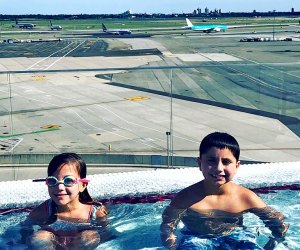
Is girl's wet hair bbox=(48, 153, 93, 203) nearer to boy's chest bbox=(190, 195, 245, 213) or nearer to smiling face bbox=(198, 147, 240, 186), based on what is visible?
smiling face bbox=(198, 147, 240, 186)

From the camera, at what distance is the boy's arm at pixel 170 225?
451cm

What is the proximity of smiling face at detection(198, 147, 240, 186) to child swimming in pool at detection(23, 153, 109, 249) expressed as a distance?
3.19 feet

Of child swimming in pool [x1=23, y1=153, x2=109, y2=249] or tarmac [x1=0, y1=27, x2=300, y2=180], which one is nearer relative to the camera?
child swimming in pool [x1=23, y1=153, x2=109, y2=249]

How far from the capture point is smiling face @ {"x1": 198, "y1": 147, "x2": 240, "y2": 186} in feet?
13.8

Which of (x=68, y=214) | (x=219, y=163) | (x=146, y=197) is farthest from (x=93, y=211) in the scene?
(x=146, y=197)

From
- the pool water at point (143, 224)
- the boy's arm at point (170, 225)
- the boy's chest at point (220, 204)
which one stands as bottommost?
Answer: the pool water at point (143, 224)

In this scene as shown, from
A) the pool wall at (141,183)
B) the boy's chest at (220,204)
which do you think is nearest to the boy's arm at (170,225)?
the boy's chest at (220,204)

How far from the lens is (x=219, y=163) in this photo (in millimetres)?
4219

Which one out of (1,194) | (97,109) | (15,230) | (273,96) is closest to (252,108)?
(273,96)

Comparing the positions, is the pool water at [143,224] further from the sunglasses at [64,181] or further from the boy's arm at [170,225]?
the sunglasses at [64,181]

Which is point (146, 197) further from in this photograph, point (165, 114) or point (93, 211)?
point (165, 114)

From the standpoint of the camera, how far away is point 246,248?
14.2 ft

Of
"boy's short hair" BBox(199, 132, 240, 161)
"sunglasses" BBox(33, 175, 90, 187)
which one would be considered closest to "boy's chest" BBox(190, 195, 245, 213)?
"boy's short hair" BBox(199, 132, 240, 161)

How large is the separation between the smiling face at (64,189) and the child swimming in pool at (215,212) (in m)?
0.89
